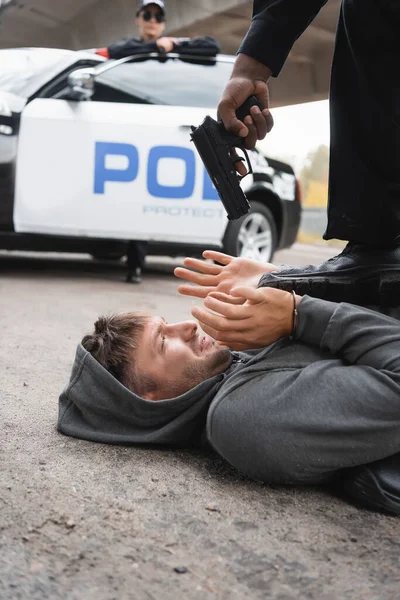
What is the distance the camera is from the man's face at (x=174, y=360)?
173 centimetres

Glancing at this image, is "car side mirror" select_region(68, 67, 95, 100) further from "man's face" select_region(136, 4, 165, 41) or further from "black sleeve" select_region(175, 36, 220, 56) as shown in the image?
"man's face" select_region(136, 4, 165, 41)

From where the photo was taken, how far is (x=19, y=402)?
2.18 metres

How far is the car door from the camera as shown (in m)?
4.87

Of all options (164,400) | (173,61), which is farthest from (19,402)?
(173,61)

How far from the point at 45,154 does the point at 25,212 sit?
0.43 metres

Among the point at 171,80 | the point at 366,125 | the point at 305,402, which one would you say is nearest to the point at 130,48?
the point at 171,80

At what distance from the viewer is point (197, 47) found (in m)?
5.23

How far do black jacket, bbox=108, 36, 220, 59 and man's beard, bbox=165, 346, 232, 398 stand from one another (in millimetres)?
4018

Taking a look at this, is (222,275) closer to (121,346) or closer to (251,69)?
(121,346)

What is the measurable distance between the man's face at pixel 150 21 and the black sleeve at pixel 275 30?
372 cm

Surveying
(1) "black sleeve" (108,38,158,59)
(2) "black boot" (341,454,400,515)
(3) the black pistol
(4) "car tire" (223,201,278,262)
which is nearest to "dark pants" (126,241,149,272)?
(4) "car tire" (223,201,278,262)

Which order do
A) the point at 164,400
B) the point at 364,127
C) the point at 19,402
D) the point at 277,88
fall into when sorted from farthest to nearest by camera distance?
the point at 277,88 < the point at 19,402 < the point at 364,127 < the point at 164,400

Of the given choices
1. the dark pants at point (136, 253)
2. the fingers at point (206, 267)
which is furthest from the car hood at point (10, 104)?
the fingers at point (206, 267)

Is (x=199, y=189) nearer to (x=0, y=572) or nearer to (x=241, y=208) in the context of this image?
(x=241, y=208)
